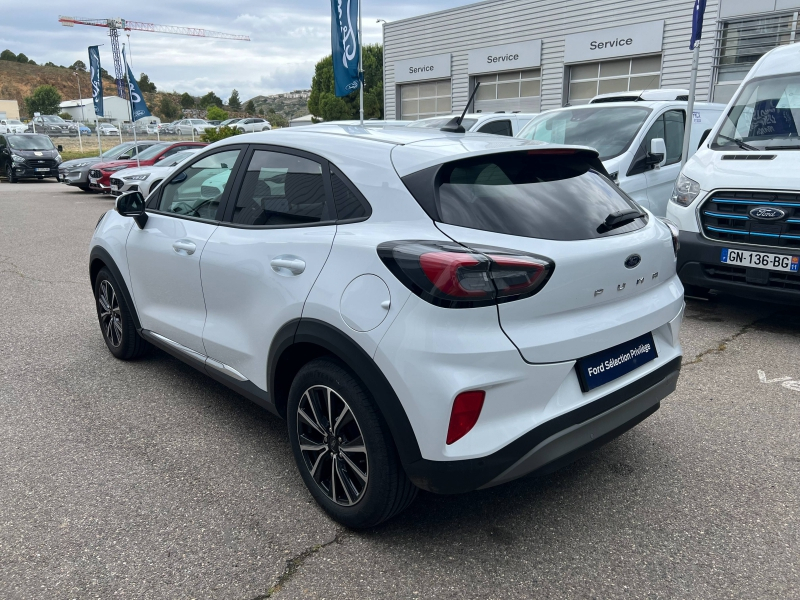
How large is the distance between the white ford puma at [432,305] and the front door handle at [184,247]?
187mm

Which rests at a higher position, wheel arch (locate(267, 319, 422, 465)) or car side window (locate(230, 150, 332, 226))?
car side window (locate(230, 150, 332, 226))

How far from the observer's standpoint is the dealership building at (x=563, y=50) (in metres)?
17.6

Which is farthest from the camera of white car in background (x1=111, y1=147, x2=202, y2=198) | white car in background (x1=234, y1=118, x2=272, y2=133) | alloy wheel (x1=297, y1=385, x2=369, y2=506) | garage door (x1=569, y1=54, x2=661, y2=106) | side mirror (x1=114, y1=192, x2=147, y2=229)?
white car in background (x1=234, y1=118, x2=272, y2=133)

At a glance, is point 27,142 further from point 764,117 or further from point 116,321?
point 764,117

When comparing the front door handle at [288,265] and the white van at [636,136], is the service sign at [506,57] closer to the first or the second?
the white van at [636,136]

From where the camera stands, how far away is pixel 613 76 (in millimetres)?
21031

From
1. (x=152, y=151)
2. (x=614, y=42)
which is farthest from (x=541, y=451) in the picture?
(x=614, y=42)

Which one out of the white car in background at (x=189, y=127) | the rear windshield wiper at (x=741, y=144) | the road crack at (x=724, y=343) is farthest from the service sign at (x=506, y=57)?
the white car in background at (x=189, y=127)

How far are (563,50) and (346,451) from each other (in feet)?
73.7

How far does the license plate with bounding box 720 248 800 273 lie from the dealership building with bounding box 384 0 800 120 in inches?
567

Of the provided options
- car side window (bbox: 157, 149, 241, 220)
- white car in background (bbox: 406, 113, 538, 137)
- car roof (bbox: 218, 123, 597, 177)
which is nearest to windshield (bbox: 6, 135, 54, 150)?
white car in background (bbox: 406, 113, 538, 137)

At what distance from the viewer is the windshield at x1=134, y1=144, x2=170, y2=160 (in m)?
17.4

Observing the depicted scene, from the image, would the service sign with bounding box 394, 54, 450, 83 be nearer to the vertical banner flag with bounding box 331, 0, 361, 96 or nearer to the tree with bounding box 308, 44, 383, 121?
the vertical banner flag with bounding box 331, 0, 361, 96

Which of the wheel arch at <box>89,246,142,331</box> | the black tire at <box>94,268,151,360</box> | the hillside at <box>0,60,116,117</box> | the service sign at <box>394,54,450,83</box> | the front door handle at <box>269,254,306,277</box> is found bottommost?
the black tire at <box>94,268,151,360</box>
